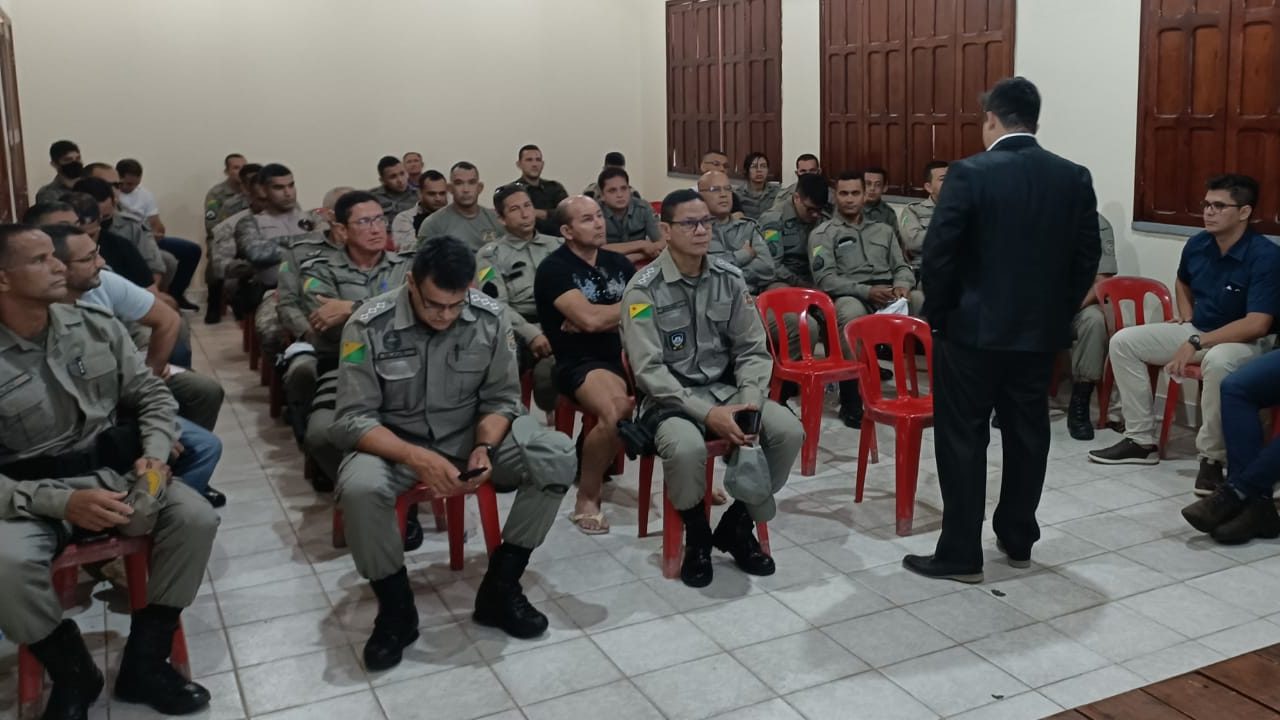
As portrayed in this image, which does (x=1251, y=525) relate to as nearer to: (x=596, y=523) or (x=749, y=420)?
(x=749, y=420)

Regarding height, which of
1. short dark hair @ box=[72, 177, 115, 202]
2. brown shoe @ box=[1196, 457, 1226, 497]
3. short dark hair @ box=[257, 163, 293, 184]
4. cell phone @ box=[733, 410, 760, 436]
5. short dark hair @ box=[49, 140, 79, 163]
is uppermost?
short dark hair @ box=[49, 140, 79, 163]

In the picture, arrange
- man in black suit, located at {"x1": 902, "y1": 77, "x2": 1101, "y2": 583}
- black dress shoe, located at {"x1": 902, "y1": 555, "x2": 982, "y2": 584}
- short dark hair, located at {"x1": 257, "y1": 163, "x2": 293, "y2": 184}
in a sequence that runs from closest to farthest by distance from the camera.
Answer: man in black suit, located at {"x1": 902, "y1": 77, "x2": 1101, "y2": 583} → black dress shoe, located at {"x1": 902, "y1": 555, "x2": 982, "y2": 584} → short dark hair, located at {"x1": 257, "y1": 163, "x2": 293, "y2": 184}

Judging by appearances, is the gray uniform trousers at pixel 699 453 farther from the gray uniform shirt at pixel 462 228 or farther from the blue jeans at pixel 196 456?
the gray uniform shirt at pixel 462 228

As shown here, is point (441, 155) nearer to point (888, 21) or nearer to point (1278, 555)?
point (888, 21)

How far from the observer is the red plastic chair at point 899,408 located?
4074 mm

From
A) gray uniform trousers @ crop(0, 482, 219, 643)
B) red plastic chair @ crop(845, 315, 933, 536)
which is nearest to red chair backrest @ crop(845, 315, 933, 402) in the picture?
red plastic chair @ crop(845, 315, 933, 536)

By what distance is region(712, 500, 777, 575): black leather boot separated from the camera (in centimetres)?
371

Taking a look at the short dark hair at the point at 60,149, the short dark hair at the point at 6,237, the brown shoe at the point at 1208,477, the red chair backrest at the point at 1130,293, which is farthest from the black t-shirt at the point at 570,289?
the short dark hair at the point at 60,149

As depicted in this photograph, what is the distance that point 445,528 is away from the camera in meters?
4.16

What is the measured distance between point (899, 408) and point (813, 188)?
2.41m

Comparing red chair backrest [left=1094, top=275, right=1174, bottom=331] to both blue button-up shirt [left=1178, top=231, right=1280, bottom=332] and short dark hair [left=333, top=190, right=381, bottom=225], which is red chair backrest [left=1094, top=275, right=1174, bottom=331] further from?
short dark hair [left=333, top=190, right=381, bottom=225]

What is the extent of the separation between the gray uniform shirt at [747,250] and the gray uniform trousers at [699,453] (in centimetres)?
232

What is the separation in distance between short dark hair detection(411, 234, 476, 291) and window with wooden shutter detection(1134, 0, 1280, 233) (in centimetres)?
366

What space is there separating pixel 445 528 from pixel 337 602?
2.17 feet
